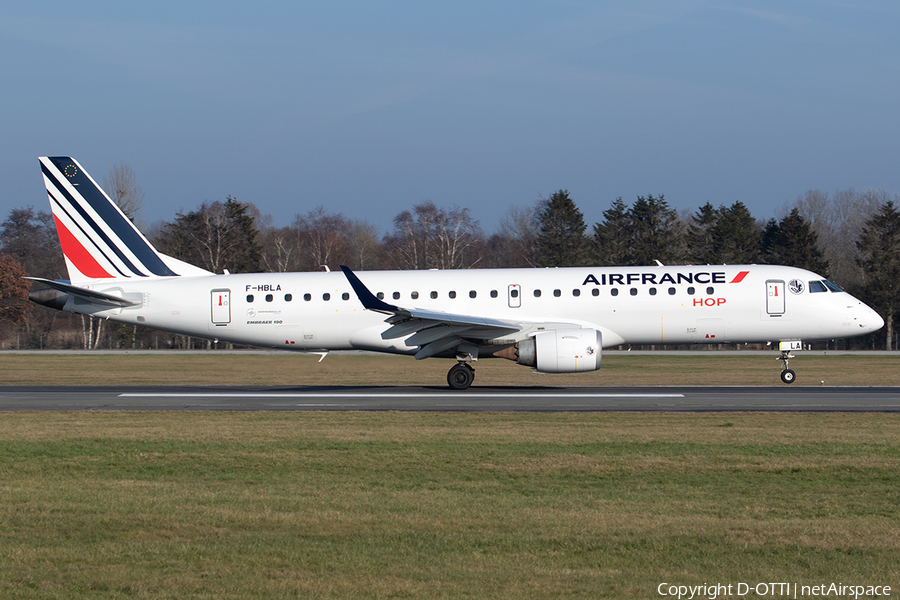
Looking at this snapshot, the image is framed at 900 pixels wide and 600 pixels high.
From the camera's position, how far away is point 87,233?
29.4 meters

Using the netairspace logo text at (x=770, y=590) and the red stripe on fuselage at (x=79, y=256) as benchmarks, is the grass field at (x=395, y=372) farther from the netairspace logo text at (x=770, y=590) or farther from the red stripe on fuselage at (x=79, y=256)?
the netairspace logo text at (x=770, y=590)

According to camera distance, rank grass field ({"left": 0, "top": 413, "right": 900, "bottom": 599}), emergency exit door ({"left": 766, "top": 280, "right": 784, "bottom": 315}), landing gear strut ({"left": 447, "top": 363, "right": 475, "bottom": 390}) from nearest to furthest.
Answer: grass field ({"left": 0, "top": 413, "right": 900, "bottom": 599}), emergency exit door ({"left": 766, "top": 280, "right": 784, "bottom": 315}), landing gear strut ({"left": 447, "top": 363, "right": 475, "bottom": 390})

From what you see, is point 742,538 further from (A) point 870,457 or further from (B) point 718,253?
(B) point 718,253

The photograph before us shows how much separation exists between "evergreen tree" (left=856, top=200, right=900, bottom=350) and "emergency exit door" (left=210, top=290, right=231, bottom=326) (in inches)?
2062

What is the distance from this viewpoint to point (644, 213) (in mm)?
76625

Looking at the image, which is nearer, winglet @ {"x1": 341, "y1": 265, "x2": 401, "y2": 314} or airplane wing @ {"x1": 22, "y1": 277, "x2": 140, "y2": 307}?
winglet @ {"x1": 341, "y1": 265, "x2": 401, "y2": 314}

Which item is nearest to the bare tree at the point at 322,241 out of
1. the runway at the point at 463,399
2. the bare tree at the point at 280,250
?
the bare tree at the point at 280,250

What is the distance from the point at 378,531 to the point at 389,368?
27.6m

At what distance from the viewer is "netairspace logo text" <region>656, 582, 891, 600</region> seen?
21.5 feet

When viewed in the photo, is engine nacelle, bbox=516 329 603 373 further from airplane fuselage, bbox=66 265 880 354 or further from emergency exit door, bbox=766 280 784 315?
emergency exit door, bbox=766 280 784 315

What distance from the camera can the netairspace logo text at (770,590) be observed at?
6539mm

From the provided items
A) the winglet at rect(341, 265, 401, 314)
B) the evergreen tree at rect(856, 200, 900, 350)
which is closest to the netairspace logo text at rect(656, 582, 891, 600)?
the winglet at rect(341, 265, 401, 314)

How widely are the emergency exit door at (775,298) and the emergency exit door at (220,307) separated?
17.1m

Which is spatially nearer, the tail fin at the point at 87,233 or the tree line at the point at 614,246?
the tail fin at the point at 87,233
